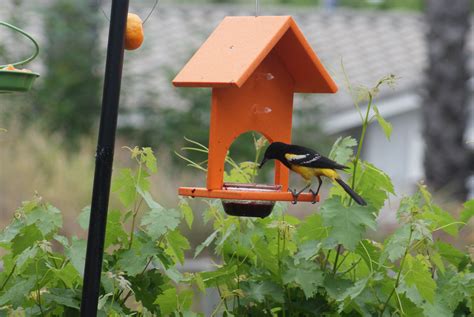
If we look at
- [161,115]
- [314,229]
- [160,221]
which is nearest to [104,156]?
[160,221]

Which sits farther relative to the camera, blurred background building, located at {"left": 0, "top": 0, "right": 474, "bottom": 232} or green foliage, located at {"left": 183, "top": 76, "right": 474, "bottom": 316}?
blurred background building, located at {"left": 0, "top": 0, "right": 474, "bottom": 232}

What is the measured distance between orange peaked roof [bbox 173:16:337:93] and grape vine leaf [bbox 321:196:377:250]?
1.55ft

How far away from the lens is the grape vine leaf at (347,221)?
307 centimetres

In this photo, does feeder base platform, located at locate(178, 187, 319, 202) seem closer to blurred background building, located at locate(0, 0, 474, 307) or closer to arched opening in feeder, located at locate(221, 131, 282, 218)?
arched opening in feeder, located at locate(221, 131, 282, 218)

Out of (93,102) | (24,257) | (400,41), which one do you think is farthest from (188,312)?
(400,41)

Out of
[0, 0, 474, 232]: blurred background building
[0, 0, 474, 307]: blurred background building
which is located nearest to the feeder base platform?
[0, 0, 474, 307]: blurred background building

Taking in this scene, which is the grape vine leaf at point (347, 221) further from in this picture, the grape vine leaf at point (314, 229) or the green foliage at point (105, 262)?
the green foliage at point (105, 262)

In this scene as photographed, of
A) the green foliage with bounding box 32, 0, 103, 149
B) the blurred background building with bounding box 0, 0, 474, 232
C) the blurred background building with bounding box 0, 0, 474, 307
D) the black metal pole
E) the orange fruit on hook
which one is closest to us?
the black metal pole

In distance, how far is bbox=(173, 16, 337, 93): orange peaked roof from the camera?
3.33 meters

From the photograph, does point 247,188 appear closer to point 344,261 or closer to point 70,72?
point 344,261

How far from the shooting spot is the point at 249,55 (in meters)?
3.38

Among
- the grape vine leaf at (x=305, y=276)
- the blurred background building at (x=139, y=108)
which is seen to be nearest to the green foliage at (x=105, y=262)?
the grape vine leaf at (x=305, y=276)

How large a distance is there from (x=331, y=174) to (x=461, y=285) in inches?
21.3

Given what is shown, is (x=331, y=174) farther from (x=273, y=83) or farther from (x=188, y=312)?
(x=188, y=312)
